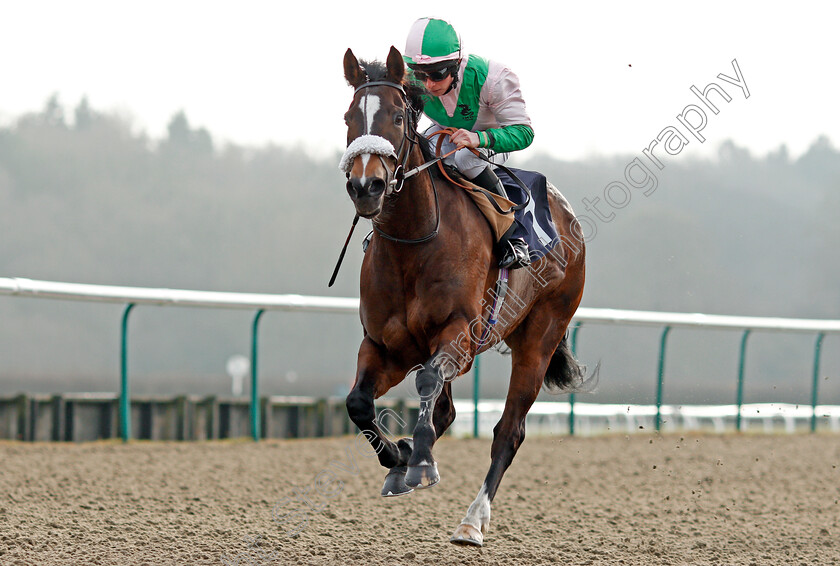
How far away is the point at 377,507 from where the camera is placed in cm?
613

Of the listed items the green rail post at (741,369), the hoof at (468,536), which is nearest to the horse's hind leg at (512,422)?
the hoof at (468,536)

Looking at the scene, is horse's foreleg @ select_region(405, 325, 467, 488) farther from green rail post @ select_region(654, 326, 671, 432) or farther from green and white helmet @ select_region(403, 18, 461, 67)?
green rail post @ select_region(654, 326, 671, 432)

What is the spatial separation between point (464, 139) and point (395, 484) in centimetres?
156

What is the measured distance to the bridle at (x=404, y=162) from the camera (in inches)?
157

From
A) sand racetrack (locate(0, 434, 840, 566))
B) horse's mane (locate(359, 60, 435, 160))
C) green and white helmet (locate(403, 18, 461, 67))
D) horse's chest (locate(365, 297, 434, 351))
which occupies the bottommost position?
sand racetrack (locate(0, 434, 840, 566))

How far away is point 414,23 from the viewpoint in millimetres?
4477

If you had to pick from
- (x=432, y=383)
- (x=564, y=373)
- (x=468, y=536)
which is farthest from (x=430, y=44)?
(x=564, y=373)

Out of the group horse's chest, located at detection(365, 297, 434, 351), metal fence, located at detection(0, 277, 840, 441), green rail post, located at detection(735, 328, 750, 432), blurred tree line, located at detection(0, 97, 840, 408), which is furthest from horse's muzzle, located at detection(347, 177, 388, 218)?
blurred tree line, located at detection(0, 97, 840, 408)

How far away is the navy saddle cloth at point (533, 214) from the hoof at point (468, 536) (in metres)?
1.45

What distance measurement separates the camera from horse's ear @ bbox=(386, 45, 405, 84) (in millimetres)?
4059

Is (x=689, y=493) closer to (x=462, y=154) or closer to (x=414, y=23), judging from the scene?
(x=462, y=154)

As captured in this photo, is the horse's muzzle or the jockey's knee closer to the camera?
the horse's muzzle

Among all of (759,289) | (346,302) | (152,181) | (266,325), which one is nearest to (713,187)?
(759,289)

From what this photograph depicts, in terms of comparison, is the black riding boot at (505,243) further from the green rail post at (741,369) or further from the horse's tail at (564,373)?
the green rail post at (741,369)
